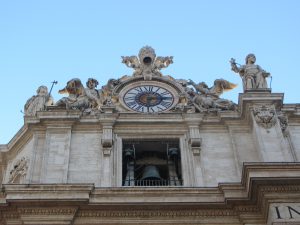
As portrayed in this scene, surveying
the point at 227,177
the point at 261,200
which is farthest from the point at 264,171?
the point at 227,177

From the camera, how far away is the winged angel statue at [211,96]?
1947cm

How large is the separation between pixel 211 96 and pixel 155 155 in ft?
8.60

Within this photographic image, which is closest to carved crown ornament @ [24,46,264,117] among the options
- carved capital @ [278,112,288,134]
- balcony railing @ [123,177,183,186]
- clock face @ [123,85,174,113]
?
clock face @ [123,85,174,113]

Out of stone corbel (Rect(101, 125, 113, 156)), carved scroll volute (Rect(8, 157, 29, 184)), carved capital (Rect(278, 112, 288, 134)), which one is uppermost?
carved capital (Rect(278, 112, 288, 134))

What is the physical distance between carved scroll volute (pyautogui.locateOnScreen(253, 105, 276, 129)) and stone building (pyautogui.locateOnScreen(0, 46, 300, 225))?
0.09 ft

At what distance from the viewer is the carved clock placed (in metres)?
19.8

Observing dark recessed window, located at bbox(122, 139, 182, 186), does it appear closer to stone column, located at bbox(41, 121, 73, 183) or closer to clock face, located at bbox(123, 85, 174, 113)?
clock face, located at bbox(123, 85, 174, 113)

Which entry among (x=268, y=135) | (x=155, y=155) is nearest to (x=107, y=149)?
(x=155, y=155)

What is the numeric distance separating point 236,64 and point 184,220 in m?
6.84

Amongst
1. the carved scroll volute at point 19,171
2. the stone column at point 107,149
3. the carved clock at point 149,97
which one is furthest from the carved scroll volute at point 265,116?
the carved scroll volute at point 19,171

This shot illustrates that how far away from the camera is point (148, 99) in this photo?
2017 cm

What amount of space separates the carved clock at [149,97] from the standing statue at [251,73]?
2.09m

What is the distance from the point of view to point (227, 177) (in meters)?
17.2

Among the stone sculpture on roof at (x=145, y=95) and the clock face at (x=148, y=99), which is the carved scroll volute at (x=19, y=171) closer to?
the stone sculpture on roof at (x=145, y=95)
